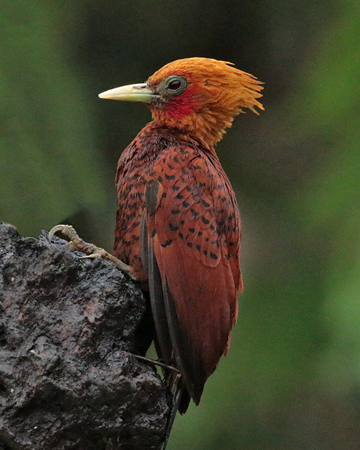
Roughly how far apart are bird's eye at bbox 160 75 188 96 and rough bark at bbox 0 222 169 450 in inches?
32.5

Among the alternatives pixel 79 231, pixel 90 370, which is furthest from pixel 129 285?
pixel 79 231

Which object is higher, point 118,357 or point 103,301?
point 103,301

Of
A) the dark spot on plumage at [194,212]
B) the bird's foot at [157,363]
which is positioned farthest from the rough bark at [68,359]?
the dark spot on plumage at [194,212]

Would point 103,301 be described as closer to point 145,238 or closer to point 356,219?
point 145,238

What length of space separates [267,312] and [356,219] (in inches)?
24.4

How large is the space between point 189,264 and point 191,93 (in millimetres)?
750

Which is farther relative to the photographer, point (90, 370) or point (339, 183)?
point (339, 183)

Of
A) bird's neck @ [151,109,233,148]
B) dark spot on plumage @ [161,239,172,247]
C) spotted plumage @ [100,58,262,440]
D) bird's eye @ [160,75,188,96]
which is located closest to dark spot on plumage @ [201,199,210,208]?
spotted plumage @ [100,58,262,440]

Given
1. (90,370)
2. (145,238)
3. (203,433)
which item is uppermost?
(145,238)

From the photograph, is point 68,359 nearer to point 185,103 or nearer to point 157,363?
point 157,363

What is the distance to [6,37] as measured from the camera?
268 cm

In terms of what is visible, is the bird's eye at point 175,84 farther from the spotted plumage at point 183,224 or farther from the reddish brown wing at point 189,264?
the reddish brown wing at point 189,264

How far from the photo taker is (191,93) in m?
2.52

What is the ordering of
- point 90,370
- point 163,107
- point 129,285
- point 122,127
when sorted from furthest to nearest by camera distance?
point 122,127 → point 163,107 → point 129,285 → point 90,370
